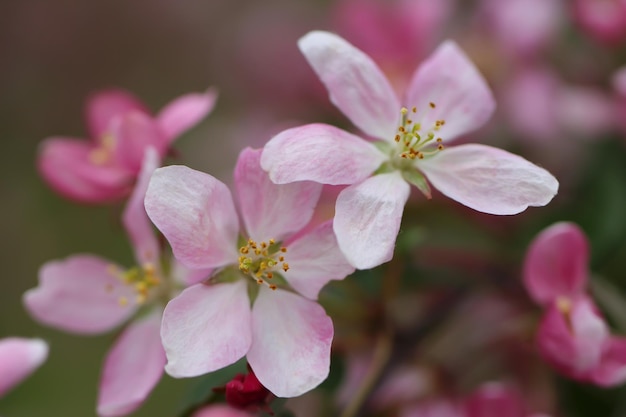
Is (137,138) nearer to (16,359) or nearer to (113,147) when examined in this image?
(113,147)

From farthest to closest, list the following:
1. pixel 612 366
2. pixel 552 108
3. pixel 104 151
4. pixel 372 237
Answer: pixel 552 108 < pixel 104 151 < pixel 612 366 < pixel 372 237

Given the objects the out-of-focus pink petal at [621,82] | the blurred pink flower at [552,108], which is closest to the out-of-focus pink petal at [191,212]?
the out-of-focus pink petal at [621,82]

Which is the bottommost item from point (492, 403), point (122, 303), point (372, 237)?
point (492, 403)

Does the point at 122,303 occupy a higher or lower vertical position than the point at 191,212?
lower

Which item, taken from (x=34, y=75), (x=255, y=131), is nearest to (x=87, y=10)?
(x=34, y=75)

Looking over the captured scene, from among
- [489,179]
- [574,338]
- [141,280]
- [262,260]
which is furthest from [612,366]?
[141,280]

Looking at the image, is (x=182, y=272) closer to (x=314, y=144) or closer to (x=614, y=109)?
(x=314, y=144)
